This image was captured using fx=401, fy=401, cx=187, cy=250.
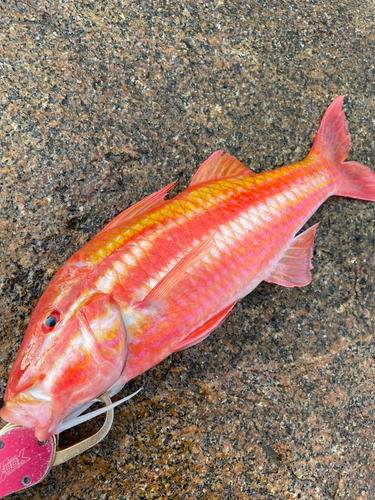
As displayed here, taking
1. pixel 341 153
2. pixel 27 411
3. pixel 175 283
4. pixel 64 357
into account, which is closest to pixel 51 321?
pixel 64 357

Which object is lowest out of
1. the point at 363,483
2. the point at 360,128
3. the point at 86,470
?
the point at 363,483

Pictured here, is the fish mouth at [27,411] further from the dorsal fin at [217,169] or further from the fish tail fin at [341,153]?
the fish tail fin at [341,153]

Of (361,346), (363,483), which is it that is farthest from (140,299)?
(363,483)

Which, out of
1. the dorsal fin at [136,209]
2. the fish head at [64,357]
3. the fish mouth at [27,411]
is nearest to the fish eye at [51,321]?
the fish head at [64,357]

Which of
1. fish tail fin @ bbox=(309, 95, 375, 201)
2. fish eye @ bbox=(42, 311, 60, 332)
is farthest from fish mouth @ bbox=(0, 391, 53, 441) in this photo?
fish tail fin @ bbox=(309, 95, 375, 201)

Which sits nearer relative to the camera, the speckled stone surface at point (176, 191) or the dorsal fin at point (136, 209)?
the dorsal fin at point (136, 209)

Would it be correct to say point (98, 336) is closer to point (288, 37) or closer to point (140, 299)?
point (140, 299)

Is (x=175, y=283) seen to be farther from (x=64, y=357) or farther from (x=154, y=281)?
(x=64, y=357)

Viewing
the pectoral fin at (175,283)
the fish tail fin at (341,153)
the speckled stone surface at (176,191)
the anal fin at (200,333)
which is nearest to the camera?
the pectoral fin at (175,283)
